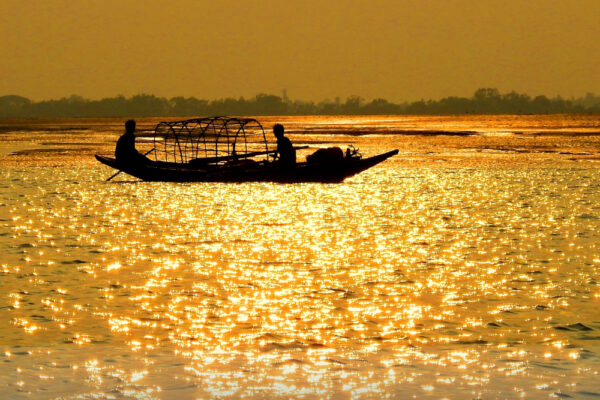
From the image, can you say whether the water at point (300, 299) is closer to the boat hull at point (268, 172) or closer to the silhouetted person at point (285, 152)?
the silhouetted person at point (285, 152)

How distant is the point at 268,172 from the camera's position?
2275cm

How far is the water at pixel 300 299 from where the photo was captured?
6.01 meters

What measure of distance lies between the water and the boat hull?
276 cm

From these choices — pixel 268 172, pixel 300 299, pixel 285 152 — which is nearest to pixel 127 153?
pixel 268 172

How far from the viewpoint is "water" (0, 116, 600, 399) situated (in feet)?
19.7

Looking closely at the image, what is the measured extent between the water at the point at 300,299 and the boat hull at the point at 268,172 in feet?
9.07

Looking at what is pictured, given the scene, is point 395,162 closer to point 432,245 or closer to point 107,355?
point 432,245

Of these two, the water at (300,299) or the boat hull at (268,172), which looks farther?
the boat hull at (268,172)

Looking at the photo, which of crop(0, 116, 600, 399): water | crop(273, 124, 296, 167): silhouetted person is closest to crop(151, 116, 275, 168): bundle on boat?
crop(273, 124, 296, 167): silhouetted person

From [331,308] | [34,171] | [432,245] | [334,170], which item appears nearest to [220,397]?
[331,308]

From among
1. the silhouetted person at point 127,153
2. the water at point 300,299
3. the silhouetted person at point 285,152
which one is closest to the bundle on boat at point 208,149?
the silhouetted person at point 285,152

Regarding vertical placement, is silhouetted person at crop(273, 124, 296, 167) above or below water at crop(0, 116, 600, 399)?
above

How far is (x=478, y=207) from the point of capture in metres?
18.8

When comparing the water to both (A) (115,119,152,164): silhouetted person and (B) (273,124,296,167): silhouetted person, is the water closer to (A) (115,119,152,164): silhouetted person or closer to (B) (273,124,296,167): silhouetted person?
(B) (273,124,296,167): silhouetted person
